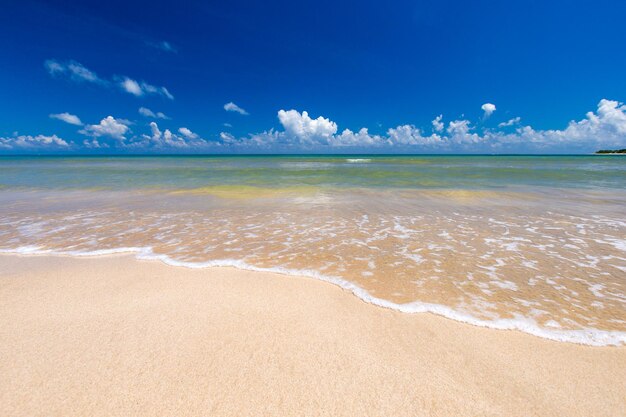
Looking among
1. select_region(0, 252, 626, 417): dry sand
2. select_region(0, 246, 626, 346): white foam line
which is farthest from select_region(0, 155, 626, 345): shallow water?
select_region(0, 252, 626, 417): dry sand

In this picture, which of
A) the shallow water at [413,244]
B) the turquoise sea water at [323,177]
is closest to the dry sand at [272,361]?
the shallow water at [413,244]

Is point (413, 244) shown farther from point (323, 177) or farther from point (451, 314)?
point (323, 177)

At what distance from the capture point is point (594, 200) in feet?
37.0

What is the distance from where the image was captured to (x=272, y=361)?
8.61 ft

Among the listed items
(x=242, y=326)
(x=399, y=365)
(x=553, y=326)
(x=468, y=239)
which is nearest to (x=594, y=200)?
(x=468, y=239)

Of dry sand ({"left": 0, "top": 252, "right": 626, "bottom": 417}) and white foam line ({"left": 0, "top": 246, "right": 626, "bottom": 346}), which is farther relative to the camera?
white foam line ({"left": 0, "top": 246, "right": 626, "bottom": 346})

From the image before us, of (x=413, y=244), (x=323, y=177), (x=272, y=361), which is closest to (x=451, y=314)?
(x=272, y=361)

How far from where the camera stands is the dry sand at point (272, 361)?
86.7 inches

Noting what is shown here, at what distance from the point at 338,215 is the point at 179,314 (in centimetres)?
602

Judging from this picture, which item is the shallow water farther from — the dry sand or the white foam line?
the dry sand

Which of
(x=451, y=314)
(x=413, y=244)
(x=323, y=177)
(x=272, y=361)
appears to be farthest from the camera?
(x=323, y=177)

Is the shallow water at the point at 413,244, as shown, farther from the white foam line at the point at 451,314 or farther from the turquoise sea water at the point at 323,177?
the turquoise sea water at the point at 323,177

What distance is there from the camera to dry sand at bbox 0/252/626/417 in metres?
2.20

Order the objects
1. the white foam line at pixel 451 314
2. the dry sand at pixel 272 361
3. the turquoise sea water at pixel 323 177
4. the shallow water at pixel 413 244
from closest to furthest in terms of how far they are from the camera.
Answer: the dry sand at pixel 272 361 < the white foam line at pixel 451 314 < the shallow water at pixel 413 244 < the turquoise sea water at pixel 323 177
